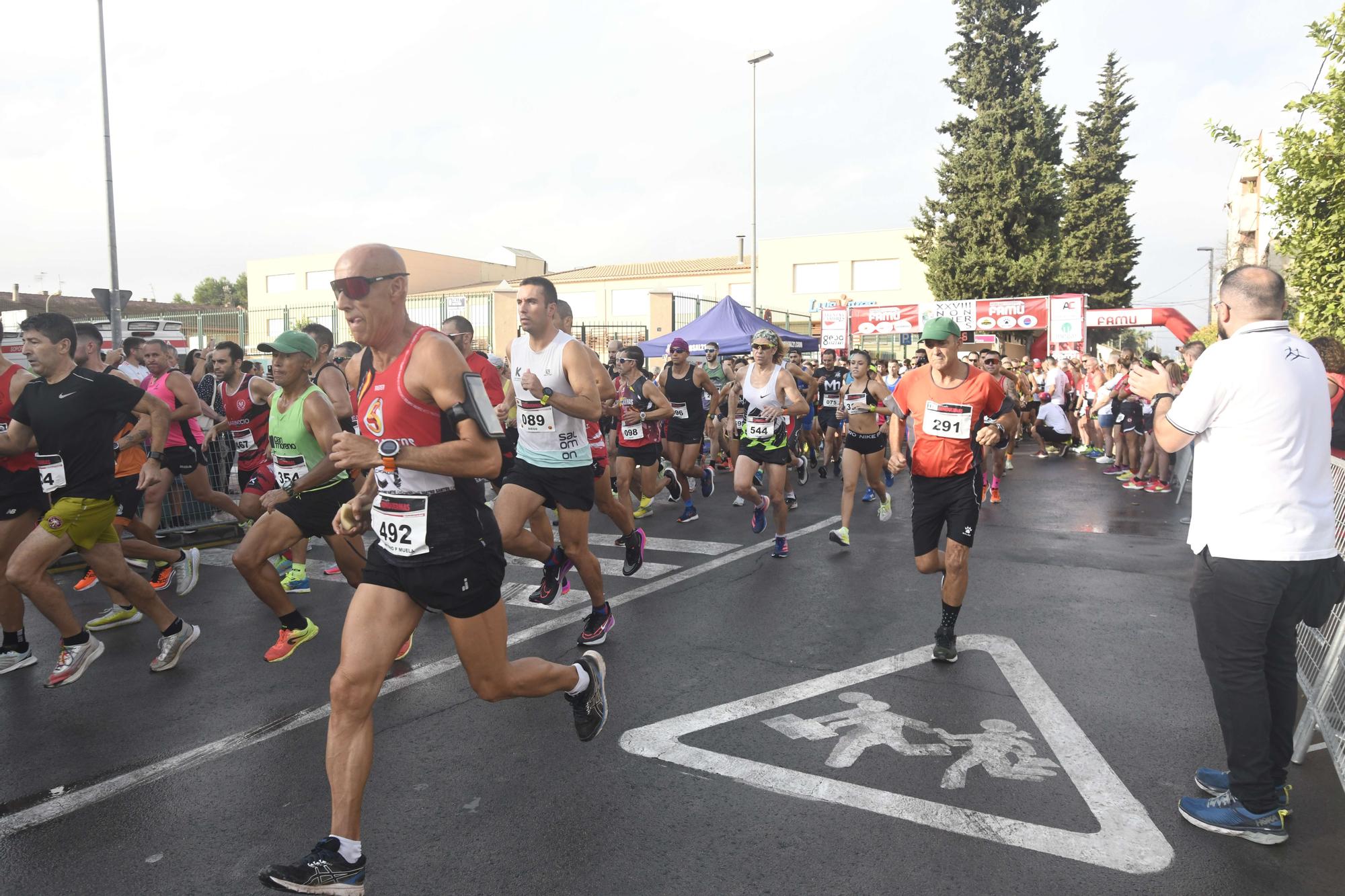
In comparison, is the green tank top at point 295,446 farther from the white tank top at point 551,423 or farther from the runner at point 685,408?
the runner at point 685,408

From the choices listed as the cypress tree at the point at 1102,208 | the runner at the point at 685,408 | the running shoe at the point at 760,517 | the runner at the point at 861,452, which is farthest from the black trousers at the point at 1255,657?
the cypress tree at the point at 1102,208

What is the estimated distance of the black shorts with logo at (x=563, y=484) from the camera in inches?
215

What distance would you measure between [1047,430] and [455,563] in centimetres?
1735

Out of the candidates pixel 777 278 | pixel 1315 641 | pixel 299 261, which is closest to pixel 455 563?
pixel 1315 641

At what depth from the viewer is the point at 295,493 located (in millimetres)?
4953

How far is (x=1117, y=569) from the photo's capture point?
757cm

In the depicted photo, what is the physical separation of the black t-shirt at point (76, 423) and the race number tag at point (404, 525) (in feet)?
9.56

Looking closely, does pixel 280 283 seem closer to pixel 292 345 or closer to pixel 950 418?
pixel 292 345

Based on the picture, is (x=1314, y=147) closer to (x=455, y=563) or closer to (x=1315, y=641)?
(x=1315, y=641)

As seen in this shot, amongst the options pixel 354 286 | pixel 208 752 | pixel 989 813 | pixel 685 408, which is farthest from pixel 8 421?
pixel 685 408

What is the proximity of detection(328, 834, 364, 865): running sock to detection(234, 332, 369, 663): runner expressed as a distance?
7.91 ft

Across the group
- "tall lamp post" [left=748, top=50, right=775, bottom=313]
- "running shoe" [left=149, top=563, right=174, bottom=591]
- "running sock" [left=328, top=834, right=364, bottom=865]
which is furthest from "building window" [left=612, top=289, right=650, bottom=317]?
"running sock" [left=328, top=834, right=364, bottom=865]

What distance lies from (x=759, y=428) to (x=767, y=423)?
97 millimetres

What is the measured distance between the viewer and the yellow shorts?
4859 millimetres
